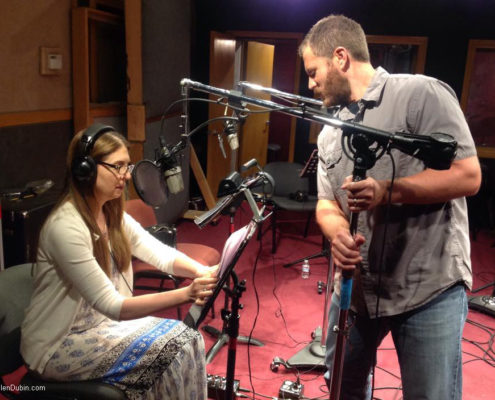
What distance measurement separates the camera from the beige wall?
299 cm

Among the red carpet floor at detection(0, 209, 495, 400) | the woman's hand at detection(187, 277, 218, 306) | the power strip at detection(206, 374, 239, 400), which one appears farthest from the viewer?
the red carpet floor at detection(0, 209, 495, 400)

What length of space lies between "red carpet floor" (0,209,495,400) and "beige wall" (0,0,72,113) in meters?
1.78

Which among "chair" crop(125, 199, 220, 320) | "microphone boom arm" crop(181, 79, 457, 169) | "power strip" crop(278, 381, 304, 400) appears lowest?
"power strip" crop(278, 381, 304, 400)

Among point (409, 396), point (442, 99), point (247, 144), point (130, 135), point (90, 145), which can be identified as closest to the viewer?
point (442, 99)

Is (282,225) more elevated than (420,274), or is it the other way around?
(420,274)

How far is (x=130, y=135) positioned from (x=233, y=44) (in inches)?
111

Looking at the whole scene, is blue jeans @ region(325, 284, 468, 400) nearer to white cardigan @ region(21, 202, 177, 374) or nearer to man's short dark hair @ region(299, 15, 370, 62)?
man's short dark hair @ region(299, 15, 370, 62)

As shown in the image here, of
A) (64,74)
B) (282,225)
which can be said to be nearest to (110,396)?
(64,74)

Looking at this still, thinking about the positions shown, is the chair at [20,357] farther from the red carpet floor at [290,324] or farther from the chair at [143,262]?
the red carpet floor at [290,324]

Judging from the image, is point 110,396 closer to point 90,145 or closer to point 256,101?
point 90,145

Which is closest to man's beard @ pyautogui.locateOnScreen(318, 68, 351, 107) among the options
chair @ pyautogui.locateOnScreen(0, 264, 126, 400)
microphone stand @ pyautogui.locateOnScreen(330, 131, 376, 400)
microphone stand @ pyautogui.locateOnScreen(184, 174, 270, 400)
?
microphone stand @ pyautogui.locateOnScreen(184, 174, 270, 400)

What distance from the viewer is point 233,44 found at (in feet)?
20.9

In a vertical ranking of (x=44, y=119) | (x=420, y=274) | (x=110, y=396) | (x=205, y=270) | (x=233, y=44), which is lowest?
(x=110, y=396)

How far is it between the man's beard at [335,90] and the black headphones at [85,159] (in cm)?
85
